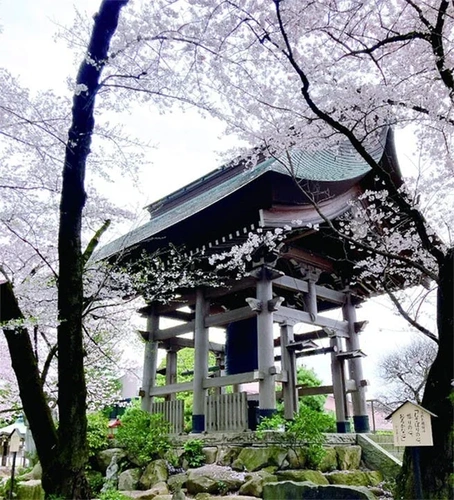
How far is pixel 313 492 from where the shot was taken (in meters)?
4.33

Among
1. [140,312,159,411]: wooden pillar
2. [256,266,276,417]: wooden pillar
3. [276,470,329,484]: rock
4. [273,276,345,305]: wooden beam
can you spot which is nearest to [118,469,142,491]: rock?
[140,312,159,411]: wooden pillar

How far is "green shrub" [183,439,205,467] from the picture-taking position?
6801mm

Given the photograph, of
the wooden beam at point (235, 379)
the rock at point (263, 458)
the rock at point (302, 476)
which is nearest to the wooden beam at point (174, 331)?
the wooden beam at point (235, 379)

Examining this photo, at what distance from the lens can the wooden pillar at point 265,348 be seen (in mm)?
6831

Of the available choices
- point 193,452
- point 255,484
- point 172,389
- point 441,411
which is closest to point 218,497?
point 255,484

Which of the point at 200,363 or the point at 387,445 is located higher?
the point at 200,363

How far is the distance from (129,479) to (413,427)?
4688 mm

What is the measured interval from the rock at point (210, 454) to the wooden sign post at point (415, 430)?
3.68 m

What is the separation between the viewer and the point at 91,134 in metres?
3.58

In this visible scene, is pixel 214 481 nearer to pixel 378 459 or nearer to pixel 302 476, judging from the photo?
pixel 302 476

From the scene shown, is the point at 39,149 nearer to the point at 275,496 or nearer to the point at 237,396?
the point at 275,496

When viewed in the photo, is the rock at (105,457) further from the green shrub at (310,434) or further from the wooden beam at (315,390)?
the wooden beam at (315,390)

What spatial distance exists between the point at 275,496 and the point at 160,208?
397 inches

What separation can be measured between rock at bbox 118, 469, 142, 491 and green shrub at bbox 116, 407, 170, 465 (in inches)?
9.4
